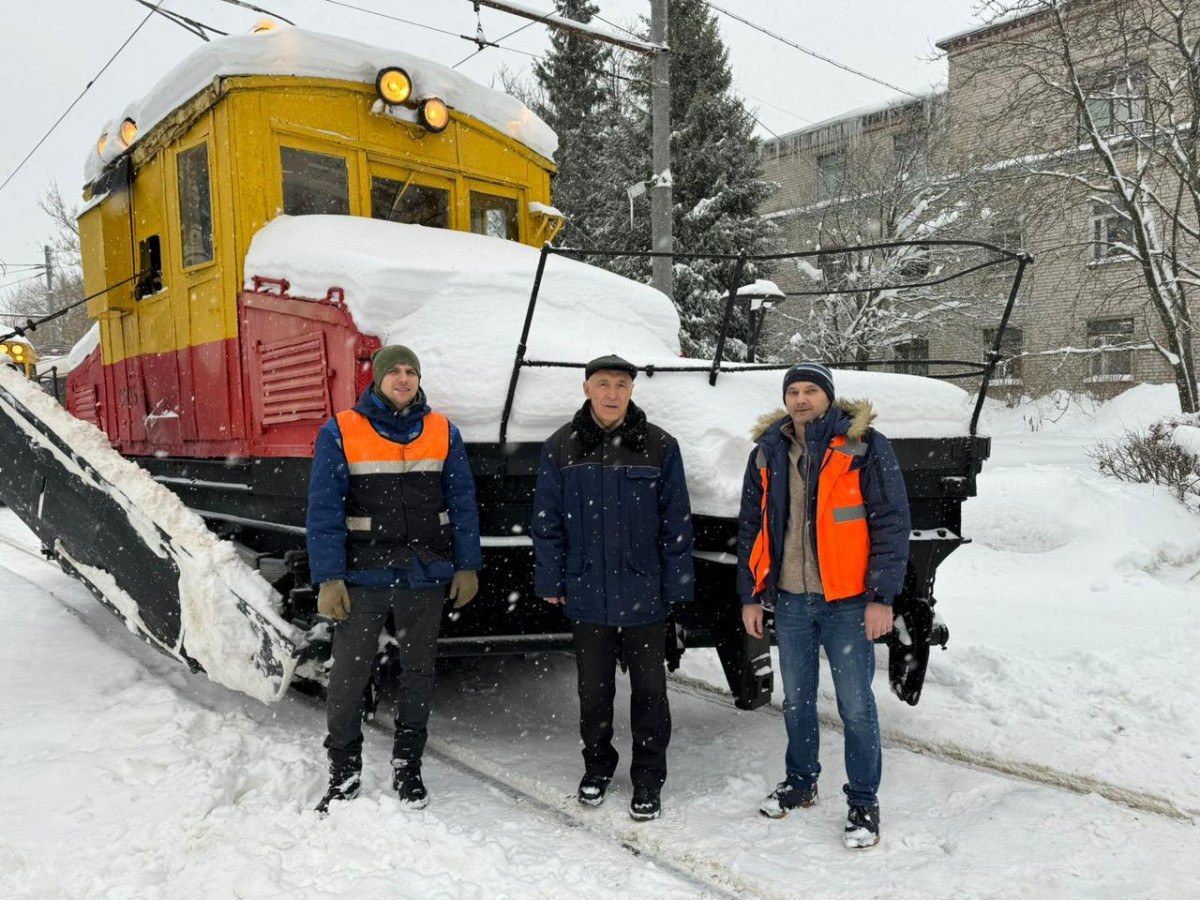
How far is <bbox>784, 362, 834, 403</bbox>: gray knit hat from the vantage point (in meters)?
3.22

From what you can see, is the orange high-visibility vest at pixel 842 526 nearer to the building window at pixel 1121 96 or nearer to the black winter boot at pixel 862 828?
the black winter boot at pixel 862 828

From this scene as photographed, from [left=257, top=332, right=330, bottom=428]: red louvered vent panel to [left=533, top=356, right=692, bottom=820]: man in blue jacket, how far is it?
111cm

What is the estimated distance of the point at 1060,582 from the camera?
287 inches

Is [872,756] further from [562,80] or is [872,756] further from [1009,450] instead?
[562,80]

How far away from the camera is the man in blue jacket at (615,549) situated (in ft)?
11.1

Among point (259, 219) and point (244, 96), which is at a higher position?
point (244, 96)

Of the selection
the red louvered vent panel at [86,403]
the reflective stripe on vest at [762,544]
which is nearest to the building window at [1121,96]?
the reflective stripe on vest at [762,544]

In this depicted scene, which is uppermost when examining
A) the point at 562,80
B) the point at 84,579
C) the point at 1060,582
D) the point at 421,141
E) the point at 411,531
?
the point at 562,80

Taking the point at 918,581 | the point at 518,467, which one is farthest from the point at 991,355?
the point at 518,467

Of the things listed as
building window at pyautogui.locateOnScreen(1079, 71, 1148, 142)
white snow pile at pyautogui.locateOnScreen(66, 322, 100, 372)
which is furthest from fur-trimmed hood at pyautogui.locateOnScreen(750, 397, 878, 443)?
building window at pyautogui.locateOnScreen(1079, 71, 1148, 142)

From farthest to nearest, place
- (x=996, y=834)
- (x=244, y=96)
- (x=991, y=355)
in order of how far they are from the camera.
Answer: (x=244, y=96)
(x=991, y=355)
(x=996, y=834)

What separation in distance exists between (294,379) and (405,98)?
1.73 meters

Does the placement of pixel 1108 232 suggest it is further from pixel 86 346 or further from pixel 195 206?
pixel 86 346

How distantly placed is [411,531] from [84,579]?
8.71 feet
